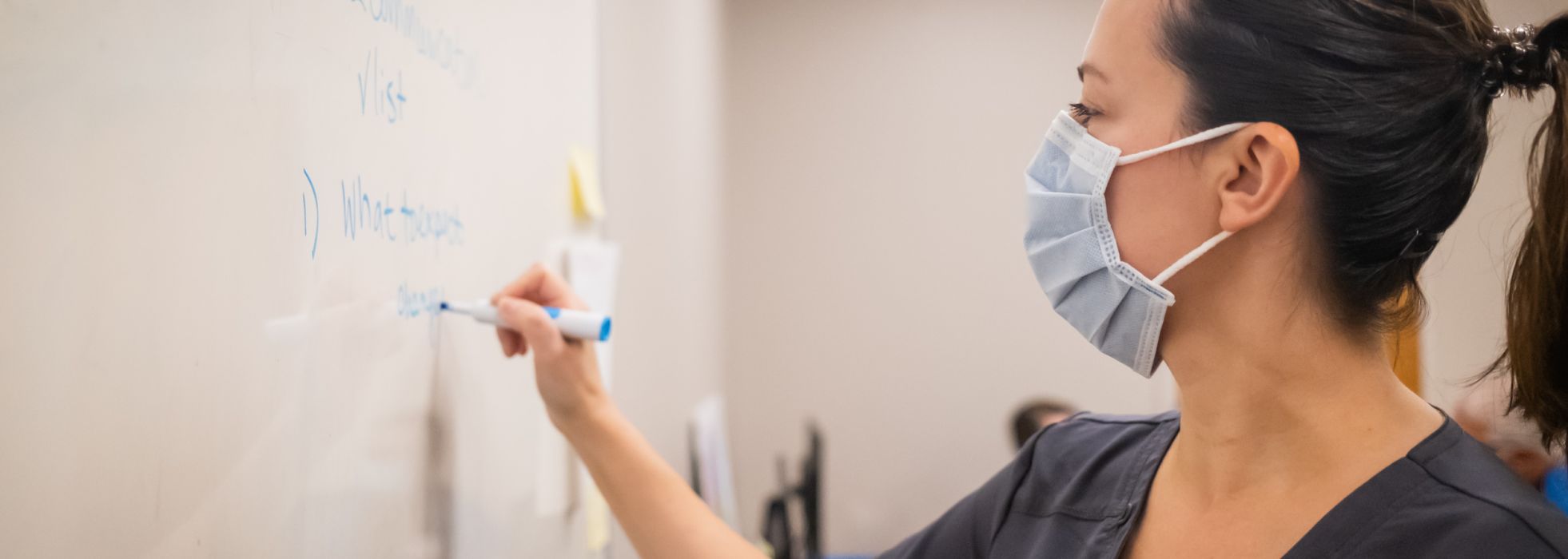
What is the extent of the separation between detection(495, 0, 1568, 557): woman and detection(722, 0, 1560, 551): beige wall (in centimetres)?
265

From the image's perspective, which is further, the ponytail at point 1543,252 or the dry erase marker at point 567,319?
the dry erase marker at point 567,319

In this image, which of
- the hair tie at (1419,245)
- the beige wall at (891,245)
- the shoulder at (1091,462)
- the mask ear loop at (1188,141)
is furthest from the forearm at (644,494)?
the beige wall at (891,245)

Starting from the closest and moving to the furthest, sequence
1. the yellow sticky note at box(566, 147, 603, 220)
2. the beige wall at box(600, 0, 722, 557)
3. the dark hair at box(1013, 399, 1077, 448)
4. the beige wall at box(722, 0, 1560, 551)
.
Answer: the yellow sticky note at box(566, 147, 603, 220) < the beige wall at box(600, 0, 722, 557) < the dark hair at box(1013, 399, 1077, 448) < the beige wall at box(722, 0, 1560, 551)

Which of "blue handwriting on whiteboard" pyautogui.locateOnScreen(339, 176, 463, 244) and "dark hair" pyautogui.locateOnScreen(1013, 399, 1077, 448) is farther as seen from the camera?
"dark hair" pyautogui.locateOnScreen(1013, 399, 1077, 448)

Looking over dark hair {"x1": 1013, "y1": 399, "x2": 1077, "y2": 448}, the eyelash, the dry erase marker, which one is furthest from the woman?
dark hair {"x1": 1013, "y1": 399, "x2": 1077, "y2": 448}

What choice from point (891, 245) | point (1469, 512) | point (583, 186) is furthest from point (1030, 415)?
point (1469, 512)

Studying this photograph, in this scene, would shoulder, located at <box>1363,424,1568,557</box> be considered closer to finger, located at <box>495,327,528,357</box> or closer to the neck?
the neck

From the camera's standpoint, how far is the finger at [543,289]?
94 centimetres

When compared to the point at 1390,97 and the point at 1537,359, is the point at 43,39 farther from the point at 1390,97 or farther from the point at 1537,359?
the point at 1537,359

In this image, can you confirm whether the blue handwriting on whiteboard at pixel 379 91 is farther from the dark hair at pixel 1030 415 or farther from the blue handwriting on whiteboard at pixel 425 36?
the dark hair at pixel 1030 415

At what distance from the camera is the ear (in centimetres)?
72

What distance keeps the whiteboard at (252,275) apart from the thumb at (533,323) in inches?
2.7

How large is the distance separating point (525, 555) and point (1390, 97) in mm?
952

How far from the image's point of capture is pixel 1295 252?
0.75 metres
